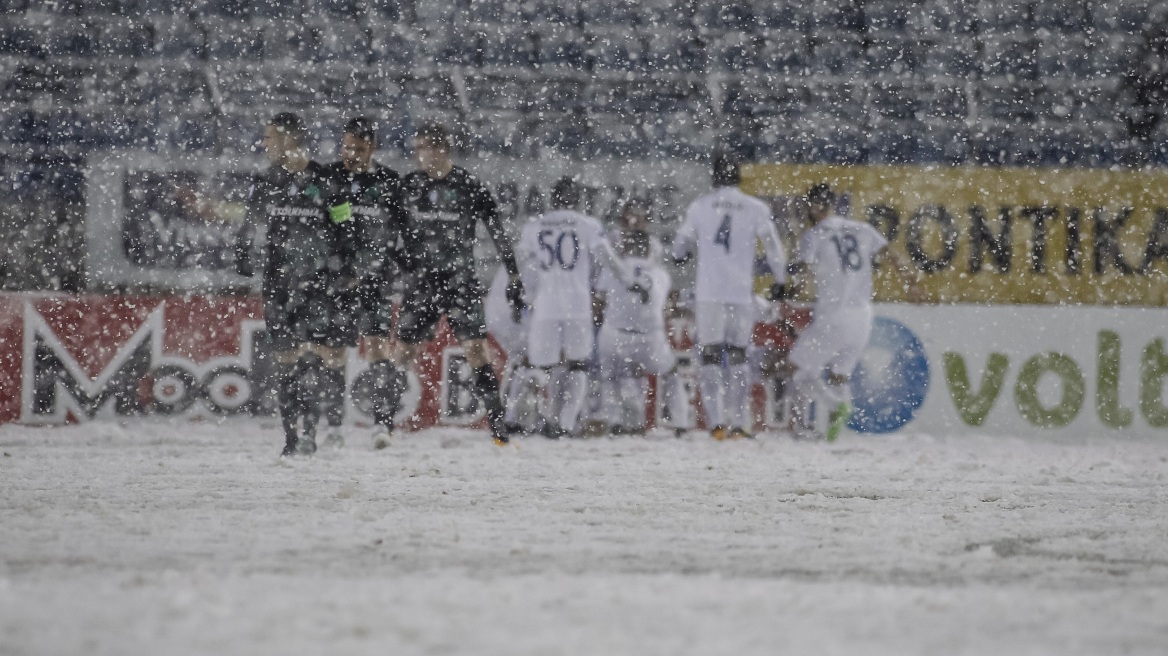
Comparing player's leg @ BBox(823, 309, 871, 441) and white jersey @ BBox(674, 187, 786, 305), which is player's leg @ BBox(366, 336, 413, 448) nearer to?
white jersey @ BBox(674, 187, 786, 305)

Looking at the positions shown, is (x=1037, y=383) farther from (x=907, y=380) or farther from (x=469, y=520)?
(x=469, y=520)

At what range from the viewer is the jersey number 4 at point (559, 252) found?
9.52m

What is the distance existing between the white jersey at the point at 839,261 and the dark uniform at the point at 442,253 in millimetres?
2409

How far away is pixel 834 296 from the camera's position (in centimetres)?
962

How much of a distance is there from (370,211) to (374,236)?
0.18 meters

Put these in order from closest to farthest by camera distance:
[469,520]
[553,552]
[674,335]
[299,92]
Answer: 1. [553,552]
2. [469,520]
3. [674,335]
4. [299,92]

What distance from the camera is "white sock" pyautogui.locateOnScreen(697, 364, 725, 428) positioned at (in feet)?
30.9

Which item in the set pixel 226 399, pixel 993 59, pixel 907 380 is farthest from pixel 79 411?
pixel 993 59

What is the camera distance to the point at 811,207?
961 centimetres

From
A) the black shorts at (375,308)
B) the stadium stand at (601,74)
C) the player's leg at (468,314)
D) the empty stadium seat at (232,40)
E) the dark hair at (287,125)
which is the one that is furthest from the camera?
the empty stadium seat at (232,40)

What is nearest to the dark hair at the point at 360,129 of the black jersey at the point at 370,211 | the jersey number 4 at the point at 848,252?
the black jersey at the point at 370,211

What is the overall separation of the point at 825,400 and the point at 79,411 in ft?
15.6

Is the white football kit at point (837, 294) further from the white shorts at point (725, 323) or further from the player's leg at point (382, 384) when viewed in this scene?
the player's leg at point (382, 384)

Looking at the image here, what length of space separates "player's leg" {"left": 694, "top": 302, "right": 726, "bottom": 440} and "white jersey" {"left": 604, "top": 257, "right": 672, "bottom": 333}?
272 mm
